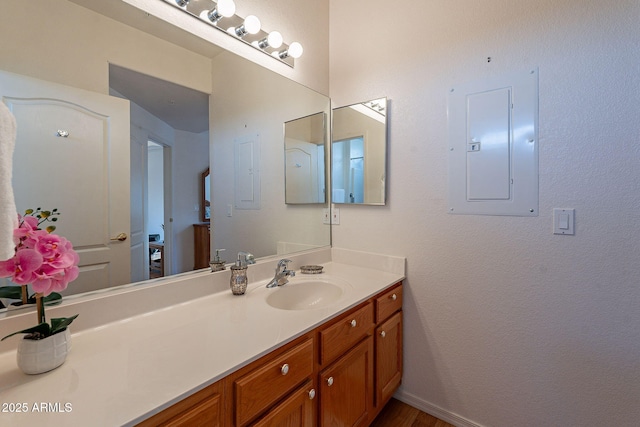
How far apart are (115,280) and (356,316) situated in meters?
0.94

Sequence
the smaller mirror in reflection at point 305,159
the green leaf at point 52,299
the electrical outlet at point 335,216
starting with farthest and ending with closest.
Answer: the electrical outlet at point 335,216, the smaller mirror in reflection at point 305,159, the green leaf at point 52,299

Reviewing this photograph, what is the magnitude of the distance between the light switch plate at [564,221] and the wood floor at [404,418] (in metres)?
1.15

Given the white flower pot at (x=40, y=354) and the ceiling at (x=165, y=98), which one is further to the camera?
the ceiling at (x=165, y=98)

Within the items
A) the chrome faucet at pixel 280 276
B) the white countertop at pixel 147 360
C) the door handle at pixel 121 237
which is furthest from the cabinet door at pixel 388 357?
the door handle at pixel 121 237

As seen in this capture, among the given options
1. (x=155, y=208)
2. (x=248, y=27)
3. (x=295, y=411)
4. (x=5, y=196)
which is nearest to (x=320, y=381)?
(x=295, y=411)

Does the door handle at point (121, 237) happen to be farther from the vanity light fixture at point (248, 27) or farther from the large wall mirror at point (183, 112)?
the vanity light fixture at point (248, 27)

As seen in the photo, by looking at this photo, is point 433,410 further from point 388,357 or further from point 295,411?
point 295,411

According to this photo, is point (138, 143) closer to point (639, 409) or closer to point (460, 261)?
point (460, 261)

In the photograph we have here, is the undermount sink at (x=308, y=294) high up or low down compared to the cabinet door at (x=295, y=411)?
up

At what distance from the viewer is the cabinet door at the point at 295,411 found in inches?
33.2

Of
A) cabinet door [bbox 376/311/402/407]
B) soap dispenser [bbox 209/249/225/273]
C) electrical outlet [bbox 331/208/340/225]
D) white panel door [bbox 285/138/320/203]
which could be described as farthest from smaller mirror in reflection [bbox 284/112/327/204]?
cabinet door [bbox 376/311/402/407]

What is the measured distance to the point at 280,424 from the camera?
2.86 feet

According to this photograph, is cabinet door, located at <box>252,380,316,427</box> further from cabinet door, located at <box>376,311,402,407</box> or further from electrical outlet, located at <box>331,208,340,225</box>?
electrical outlet, located at <box>331,208,340,225</box>

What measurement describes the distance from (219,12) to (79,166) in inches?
34.9
